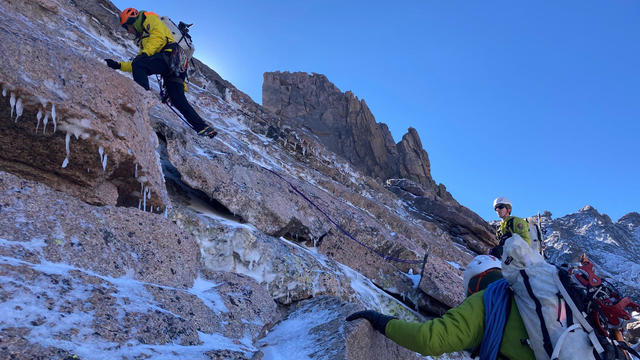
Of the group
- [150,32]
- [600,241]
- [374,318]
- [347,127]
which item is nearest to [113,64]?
[150,32]

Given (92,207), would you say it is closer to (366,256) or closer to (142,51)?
(142,51)

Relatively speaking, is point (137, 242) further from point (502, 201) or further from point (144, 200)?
point (502, 201)

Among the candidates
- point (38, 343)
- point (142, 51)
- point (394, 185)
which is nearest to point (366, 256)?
point (142, 51)

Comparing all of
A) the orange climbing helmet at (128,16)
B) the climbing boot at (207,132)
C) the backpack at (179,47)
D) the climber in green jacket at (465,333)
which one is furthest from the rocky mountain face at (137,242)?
the orange climbing helmet at (128,16)

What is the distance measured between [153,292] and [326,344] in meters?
1.66

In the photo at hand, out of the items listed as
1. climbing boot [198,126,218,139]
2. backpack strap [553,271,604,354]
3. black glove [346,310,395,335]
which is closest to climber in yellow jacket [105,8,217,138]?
climbing boot [198,126,218,139]

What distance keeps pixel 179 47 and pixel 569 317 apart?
23.9ft

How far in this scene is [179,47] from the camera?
6.80 m

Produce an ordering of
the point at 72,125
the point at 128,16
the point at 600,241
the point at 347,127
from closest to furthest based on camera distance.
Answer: the point at 72,125
the point at 128,16
the point at 347,127
the point at 600,241

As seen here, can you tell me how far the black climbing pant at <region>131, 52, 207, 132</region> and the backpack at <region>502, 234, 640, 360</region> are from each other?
667 centimetres

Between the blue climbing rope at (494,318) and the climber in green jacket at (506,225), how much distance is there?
14.6 ft

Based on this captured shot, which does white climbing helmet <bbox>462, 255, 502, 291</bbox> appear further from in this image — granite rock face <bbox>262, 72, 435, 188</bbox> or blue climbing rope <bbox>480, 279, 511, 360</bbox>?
granite rock face <bbox>262, 72, 435, 188</bbox>

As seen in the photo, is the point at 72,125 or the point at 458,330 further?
the point at 72,125

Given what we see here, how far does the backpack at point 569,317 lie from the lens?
207 centimetres
